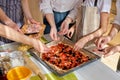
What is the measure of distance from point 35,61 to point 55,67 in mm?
132

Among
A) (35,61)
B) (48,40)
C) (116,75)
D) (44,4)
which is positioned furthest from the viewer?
(44,4)

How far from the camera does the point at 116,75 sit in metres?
0.93

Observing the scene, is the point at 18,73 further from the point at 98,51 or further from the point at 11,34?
the point at 98,51

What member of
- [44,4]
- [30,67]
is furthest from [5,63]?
[44,4]

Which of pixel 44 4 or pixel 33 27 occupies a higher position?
pixel 44 4

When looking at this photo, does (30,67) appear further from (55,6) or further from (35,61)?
(55,6)

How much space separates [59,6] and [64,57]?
65cm

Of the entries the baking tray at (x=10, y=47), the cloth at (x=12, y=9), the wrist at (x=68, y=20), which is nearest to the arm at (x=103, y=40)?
the wrist at (x=68, y=20)

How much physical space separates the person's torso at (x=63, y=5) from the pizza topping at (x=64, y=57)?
0.51 meters

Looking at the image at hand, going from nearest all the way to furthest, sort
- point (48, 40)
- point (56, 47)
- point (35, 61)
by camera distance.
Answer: point (35, 61) < point (56, 47) < point (48, 40)

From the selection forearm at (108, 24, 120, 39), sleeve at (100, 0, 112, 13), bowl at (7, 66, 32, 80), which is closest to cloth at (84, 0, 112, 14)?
sleeve at (100, 0, 112, 13)

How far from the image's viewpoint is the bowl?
82 centimetres

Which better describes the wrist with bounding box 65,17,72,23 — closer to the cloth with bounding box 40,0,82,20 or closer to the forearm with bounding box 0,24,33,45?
the cloth with bounding box 40,0,82,20

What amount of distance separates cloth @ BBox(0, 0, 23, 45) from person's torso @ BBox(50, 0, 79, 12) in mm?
287
